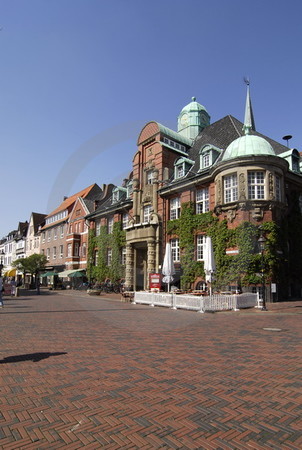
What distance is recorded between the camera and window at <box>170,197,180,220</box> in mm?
28188

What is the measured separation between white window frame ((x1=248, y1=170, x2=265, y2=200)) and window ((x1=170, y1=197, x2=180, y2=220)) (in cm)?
785

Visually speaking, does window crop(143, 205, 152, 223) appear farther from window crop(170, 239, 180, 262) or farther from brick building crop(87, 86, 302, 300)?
window crop(170, 239, 180, 262)

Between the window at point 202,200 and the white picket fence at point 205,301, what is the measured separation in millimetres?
9462

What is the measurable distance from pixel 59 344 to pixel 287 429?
602 centimetres

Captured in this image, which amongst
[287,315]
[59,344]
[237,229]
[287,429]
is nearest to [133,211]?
[237,229]

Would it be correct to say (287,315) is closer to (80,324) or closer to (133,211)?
(80,324)

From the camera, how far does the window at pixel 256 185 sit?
21656 millimetres

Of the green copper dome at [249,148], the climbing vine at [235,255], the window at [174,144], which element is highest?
the window at [174,144]

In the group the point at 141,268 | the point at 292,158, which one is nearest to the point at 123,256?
the point at 141,268

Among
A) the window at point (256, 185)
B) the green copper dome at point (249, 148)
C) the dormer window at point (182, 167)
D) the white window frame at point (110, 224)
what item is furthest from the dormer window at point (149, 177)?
the window at point (256, 185)

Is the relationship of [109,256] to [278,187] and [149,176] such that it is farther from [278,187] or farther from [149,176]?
[278,187]

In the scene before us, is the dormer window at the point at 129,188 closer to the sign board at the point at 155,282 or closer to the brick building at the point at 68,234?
the brick building at the point at 68,234

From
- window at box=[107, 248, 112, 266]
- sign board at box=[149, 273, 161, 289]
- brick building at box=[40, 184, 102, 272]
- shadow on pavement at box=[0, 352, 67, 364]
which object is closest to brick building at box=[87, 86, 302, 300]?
window at box=[107, 248, 112, 266]

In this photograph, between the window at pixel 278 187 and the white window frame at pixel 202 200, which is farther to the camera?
the white window frame at pixel 202 200
